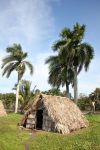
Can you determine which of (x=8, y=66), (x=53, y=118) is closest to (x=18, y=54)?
(x=8, y=66)

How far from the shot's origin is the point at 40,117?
104ft

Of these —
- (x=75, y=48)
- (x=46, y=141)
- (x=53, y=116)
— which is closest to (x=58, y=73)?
(x=75, y=48)

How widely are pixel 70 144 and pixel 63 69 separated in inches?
1019

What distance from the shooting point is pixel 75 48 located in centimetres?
4256

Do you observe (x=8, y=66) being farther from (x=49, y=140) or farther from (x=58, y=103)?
(x=49, y=140)

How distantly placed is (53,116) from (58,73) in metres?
20.3

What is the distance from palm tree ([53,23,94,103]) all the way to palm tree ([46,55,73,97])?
359cm

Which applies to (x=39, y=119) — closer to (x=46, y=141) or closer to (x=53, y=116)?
(x=53, y=116)

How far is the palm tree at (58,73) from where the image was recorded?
4650 centimetres

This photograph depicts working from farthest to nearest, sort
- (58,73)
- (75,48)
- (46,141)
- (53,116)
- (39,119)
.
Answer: (58,73)
(75,48)
(39,119)
(53,116)
(46,141)

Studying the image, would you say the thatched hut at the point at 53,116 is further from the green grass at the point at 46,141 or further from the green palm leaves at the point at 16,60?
the green palm leaves at the point at 16,60

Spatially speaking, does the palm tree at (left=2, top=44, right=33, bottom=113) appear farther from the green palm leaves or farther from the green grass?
the green grass

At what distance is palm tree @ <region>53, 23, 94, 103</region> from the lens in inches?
1654

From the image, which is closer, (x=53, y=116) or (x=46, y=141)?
(x=46, y=141)
